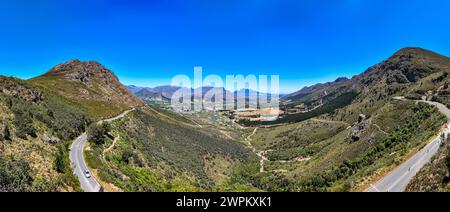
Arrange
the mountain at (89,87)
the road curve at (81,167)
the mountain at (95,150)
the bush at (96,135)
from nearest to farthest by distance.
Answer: the mountain at (95,150) < the road curve at (81,167) < the bush at (96,135) < the mountain at (89,87)

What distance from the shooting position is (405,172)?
33.5 m

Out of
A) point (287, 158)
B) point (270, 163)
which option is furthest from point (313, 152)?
point (270, 163)

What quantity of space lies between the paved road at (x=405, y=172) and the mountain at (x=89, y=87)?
226 ft

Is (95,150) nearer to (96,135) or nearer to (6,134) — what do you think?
(96,135)

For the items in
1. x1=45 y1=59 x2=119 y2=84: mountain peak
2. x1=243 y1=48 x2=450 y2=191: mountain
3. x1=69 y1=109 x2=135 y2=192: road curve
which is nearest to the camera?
x1=69 y1=109 x2=135 y2=192: road curve

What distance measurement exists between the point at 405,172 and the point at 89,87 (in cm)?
11253

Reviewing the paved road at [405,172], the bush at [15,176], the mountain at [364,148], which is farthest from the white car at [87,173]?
the mountain at [364,148]

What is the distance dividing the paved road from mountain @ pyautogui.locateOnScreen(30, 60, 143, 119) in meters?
68.8

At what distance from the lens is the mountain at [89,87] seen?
287 ft

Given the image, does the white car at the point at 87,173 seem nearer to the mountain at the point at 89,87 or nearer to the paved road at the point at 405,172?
the paved road at the point at 405,172

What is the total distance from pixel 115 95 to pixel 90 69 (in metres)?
26.6

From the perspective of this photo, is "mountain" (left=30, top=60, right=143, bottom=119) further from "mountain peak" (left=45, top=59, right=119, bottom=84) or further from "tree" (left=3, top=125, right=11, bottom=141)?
"tree" (left=3, top=125, right=11, bottom=141)

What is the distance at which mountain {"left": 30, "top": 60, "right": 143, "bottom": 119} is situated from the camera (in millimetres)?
87594

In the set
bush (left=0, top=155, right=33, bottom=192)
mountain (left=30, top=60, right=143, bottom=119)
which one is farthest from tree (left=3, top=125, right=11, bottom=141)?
mountain (left=30, top=60, right=143, bottom=119)
